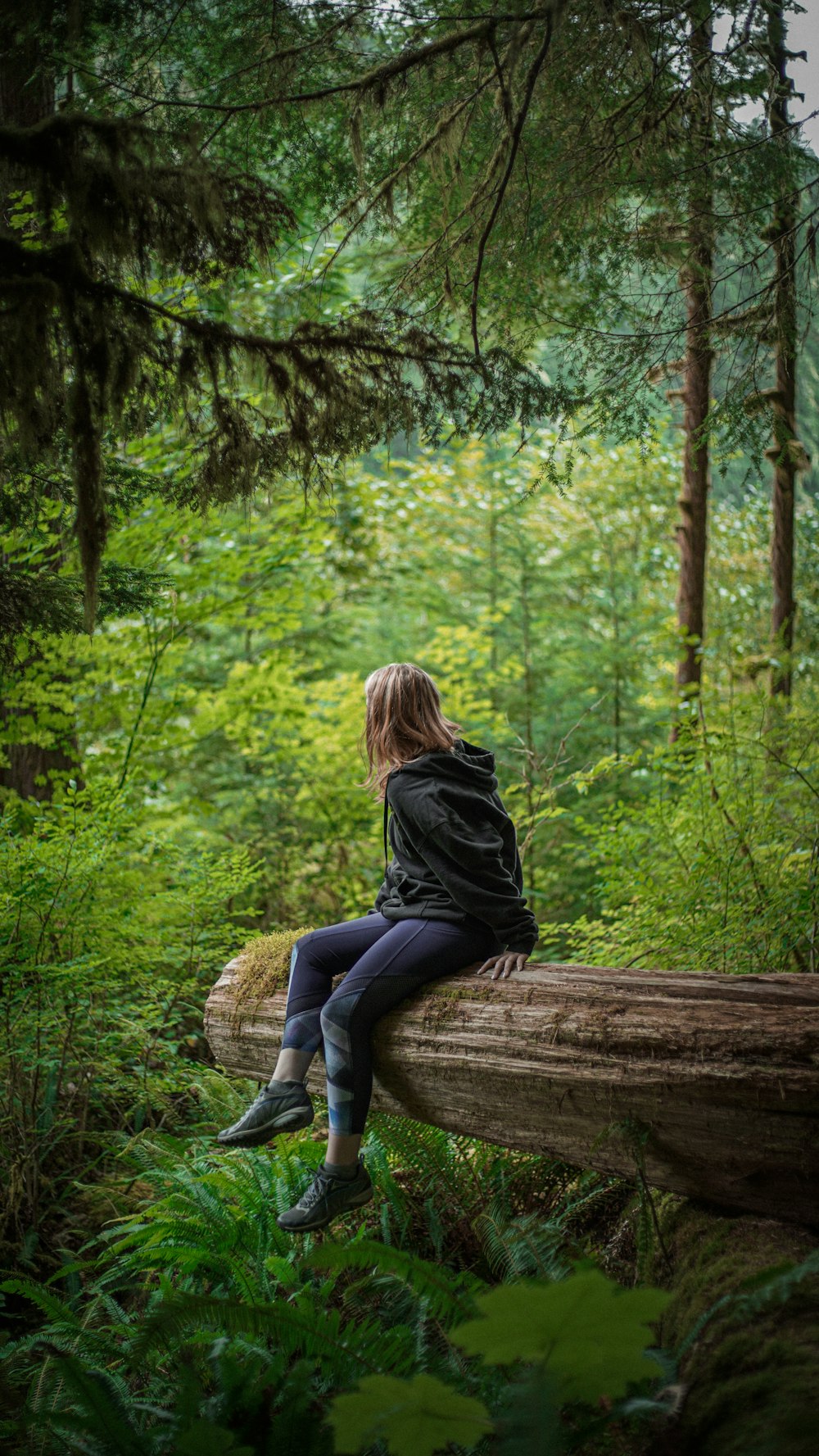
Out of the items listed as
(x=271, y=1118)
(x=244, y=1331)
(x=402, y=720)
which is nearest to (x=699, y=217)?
(x=402, y=720)

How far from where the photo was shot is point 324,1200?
309 centimetres

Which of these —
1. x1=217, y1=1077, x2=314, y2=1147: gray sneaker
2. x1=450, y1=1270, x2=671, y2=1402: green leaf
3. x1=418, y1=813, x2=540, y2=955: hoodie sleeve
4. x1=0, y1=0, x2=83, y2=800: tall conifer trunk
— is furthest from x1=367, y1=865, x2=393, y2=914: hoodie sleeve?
x1=450, y1=1270, x2=671, y2=1402: green leaf

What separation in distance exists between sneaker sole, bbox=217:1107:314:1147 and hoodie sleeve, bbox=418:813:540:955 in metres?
0.99

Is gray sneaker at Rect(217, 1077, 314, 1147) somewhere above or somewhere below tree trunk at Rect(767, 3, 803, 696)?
below

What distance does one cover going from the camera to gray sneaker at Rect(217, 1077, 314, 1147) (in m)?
Answer: 3.29

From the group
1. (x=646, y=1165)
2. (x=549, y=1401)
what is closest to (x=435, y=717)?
(x=646, y=1165)

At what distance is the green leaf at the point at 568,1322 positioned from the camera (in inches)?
61.2

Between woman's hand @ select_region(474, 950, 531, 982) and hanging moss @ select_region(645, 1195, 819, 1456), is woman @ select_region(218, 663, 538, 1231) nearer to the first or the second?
woman's hand @ select_region(474, 950, 531, 982)

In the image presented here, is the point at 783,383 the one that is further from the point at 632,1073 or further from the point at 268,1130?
the point at 268,1130

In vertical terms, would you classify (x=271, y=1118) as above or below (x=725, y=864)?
below

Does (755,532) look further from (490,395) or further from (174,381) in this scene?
(174,381)

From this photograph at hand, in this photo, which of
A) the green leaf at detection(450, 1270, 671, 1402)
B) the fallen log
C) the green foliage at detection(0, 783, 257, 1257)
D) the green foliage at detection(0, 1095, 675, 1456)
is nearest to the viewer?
the green leaf at detection(450, 1270, 671, 1402)

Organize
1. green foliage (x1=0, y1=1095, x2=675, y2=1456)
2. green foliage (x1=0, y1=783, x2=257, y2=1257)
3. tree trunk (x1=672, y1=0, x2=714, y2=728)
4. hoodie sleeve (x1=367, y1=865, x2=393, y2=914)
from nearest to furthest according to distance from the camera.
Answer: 1. green foliage (x1=0, y1=1095, x2=675, y2=1456)
2. hoodie sleeve (x1=367, y1=865, x2=393, y2=914)
3. tree trunk (x1=672, y1=0, x2=714, y2=728)
4. green foliage (x1=0, y1=783, x2=257, y2=1257)

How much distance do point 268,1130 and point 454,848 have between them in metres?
1.25
